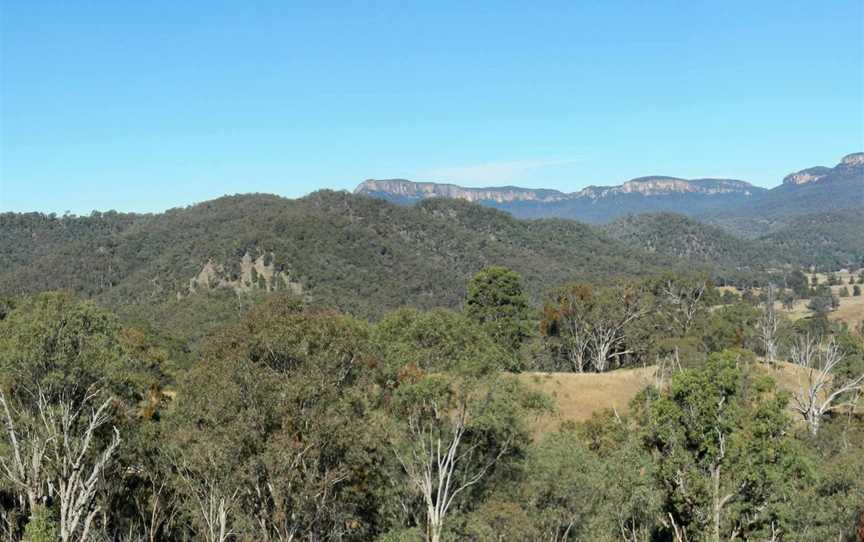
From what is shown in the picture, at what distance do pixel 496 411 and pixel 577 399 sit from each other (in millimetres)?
30144

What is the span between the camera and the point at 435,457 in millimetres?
27469

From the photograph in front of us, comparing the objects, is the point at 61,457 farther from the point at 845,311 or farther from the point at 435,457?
the point at 845,311

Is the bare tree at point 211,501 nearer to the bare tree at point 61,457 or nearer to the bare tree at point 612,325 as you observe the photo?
the bare tree at point 61,457

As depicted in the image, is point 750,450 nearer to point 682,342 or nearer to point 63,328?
point 63,328

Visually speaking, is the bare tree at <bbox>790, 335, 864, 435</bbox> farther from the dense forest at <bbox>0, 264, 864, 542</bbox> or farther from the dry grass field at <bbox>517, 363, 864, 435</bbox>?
the dense forest at <bbox>0, 264, 864, 542</bbox>

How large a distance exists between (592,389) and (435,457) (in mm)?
33170

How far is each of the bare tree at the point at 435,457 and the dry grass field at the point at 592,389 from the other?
75.9ft

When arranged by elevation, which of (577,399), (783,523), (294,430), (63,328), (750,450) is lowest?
(577,399)

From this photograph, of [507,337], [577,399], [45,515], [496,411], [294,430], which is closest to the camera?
[45,515]

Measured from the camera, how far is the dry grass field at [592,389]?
2086 inches

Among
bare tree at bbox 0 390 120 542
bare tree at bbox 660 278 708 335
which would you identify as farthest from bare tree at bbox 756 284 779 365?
bare tree at bbox 0 390 120 542

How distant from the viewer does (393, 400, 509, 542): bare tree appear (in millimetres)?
25891

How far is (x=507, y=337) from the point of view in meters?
73.7

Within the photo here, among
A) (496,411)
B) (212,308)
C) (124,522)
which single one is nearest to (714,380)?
(496,411)
